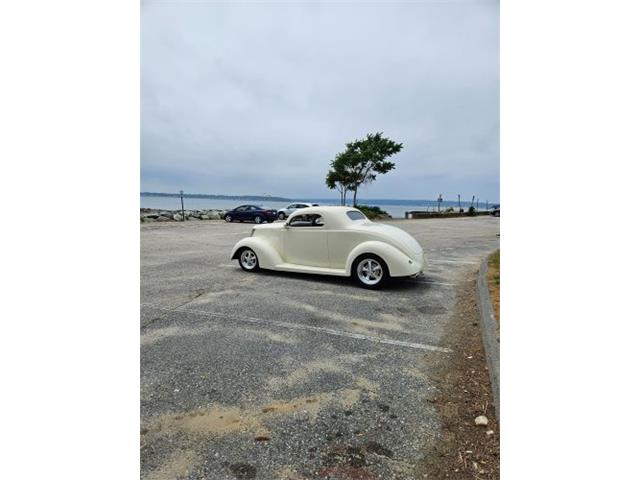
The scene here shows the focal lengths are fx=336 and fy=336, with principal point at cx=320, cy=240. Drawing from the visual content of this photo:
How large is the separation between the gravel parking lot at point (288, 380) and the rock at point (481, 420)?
0.88ft

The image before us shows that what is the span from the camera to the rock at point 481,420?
2196mm

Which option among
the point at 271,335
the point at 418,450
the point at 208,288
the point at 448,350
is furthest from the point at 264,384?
the point at 208,288

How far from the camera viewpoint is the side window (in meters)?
6.12

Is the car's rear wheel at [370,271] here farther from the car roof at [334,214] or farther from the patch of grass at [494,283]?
the patch of grass at [494,283]

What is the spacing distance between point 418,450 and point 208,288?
4.28 m

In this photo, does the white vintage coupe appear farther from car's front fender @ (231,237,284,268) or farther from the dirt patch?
the dirt patch

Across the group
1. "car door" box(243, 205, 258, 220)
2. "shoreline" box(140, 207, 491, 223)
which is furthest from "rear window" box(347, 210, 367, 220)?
"shoreline" box(140, 207, 491, 223)

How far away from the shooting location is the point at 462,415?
2.31m

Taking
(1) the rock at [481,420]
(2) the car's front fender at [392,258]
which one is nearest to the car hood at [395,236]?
(2) the car's front fender at [392,258]

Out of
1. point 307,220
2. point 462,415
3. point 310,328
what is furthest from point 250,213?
point 462,415

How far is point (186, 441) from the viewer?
204 cm

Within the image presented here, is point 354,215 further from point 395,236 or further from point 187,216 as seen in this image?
point 187,216

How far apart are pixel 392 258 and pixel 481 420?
127 inches
